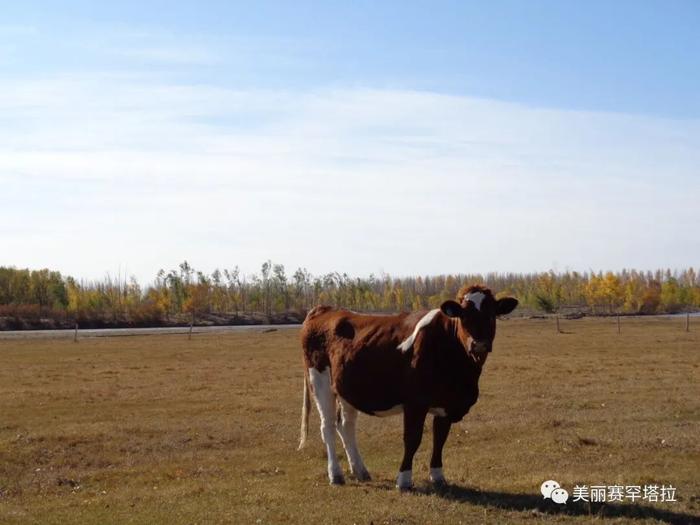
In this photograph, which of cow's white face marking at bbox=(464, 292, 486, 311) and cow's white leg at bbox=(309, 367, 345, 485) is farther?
cow's white leg at bbox=(309, 367, 345, 485)

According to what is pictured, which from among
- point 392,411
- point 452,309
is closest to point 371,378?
point 392,411

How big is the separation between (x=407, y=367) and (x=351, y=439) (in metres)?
1.98

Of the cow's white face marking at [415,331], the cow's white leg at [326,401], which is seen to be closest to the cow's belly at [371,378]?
the cow's white face marking at [415,331]

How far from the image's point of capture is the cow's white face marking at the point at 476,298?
1045cm

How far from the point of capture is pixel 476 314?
10.4 m

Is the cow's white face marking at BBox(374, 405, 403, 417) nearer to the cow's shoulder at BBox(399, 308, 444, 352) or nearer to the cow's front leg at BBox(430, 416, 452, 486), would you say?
the cow's front leg at BBox(430, 416, 452, 486)

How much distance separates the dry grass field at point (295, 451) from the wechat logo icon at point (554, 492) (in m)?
0.13

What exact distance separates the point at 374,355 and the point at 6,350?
153 ft

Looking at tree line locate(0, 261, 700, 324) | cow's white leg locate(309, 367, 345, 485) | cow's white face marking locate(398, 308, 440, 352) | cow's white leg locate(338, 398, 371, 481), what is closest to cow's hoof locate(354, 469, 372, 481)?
cow's white leg locate(338, 398, 371, 481)

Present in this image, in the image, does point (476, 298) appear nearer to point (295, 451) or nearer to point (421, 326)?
point (421, 326)

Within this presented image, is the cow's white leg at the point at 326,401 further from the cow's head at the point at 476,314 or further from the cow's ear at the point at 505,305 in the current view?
the cow's ear at the point at 505,305

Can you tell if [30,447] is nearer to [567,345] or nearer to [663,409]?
[663,409]

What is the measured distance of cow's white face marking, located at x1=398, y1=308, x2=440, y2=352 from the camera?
11.2 m

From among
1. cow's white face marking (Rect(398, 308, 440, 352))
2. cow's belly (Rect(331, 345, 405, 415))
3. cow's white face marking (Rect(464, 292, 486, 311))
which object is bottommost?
cow's belly (Rect(331, 345, 405, 415))
